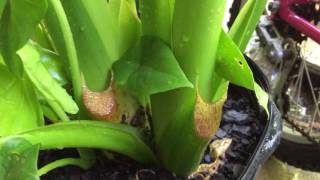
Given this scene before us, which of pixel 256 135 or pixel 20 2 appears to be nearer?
pixel 20 2

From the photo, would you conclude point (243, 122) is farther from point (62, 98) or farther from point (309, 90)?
point (309, 90)

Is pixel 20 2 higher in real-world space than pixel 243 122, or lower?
higher

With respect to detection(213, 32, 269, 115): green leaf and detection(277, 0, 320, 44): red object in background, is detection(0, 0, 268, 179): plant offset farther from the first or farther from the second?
detection(277, 0, 320, 44): red object in background

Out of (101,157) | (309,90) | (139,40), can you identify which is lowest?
(309,90)

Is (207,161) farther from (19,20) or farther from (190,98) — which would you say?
(19,20)

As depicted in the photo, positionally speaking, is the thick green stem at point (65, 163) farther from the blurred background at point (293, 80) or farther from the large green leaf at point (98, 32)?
the blurred background at point (293, 80)

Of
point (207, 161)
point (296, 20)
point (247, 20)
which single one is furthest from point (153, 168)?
point (296, 20)

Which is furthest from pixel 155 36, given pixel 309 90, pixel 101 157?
pixel 309 90

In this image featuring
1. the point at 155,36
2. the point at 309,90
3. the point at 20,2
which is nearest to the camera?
the point at 20,2
